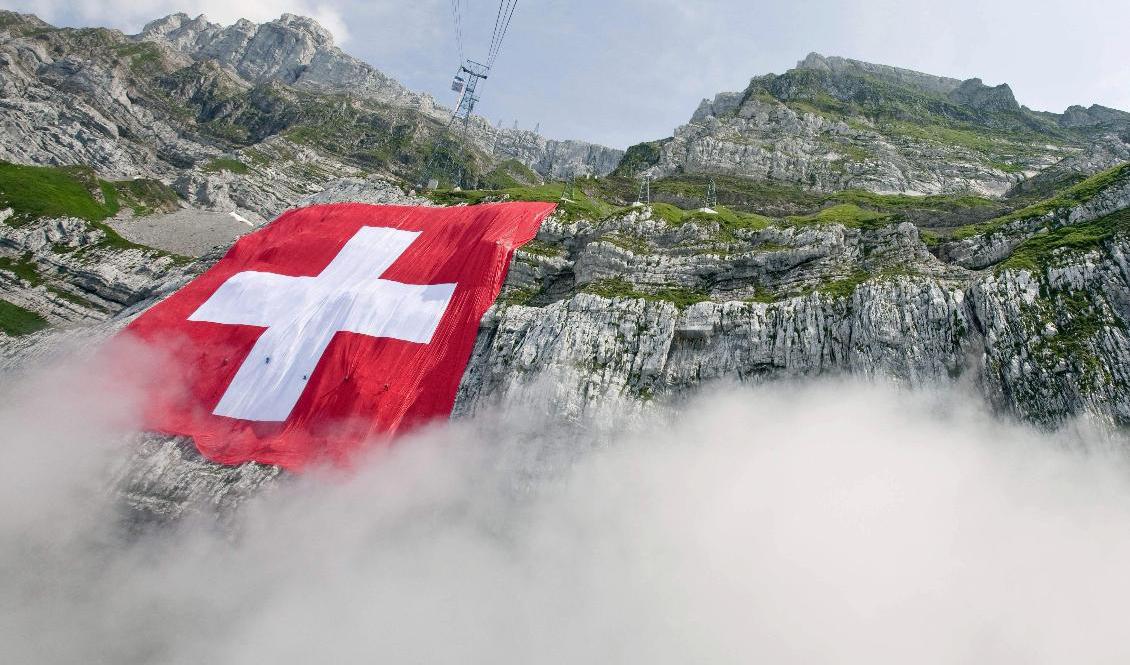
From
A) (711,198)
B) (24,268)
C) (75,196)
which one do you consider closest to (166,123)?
(75,196)

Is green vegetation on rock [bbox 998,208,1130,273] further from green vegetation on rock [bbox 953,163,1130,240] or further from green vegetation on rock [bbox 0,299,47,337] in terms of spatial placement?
green vegetation on rock [bbox 0,299,47,337]

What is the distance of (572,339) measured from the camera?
3869 centimetres

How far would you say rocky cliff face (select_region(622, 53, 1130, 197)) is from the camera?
292ft

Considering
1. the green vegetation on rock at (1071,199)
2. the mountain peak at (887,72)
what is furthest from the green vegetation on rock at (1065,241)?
the mountain peak at (887,72)

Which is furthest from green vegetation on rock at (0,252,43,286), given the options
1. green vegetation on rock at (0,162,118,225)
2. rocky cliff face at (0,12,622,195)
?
rocky cliff face at (0,12,622,195)

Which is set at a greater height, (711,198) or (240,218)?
(711,198)

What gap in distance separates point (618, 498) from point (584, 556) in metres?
3.71

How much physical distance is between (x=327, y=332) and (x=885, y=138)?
340ft

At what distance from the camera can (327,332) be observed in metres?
44.0

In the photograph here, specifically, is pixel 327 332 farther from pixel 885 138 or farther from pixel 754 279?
pixel 885 138

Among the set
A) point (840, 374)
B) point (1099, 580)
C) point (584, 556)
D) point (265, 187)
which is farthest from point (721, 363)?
point (265, 187)

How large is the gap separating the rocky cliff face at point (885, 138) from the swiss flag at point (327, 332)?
58776 mm

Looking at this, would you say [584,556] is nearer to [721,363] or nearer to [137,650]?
[721,363]

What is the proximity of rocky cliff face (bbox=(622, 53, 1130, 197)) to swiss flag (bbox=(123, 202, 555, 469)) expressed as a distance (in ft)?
193
